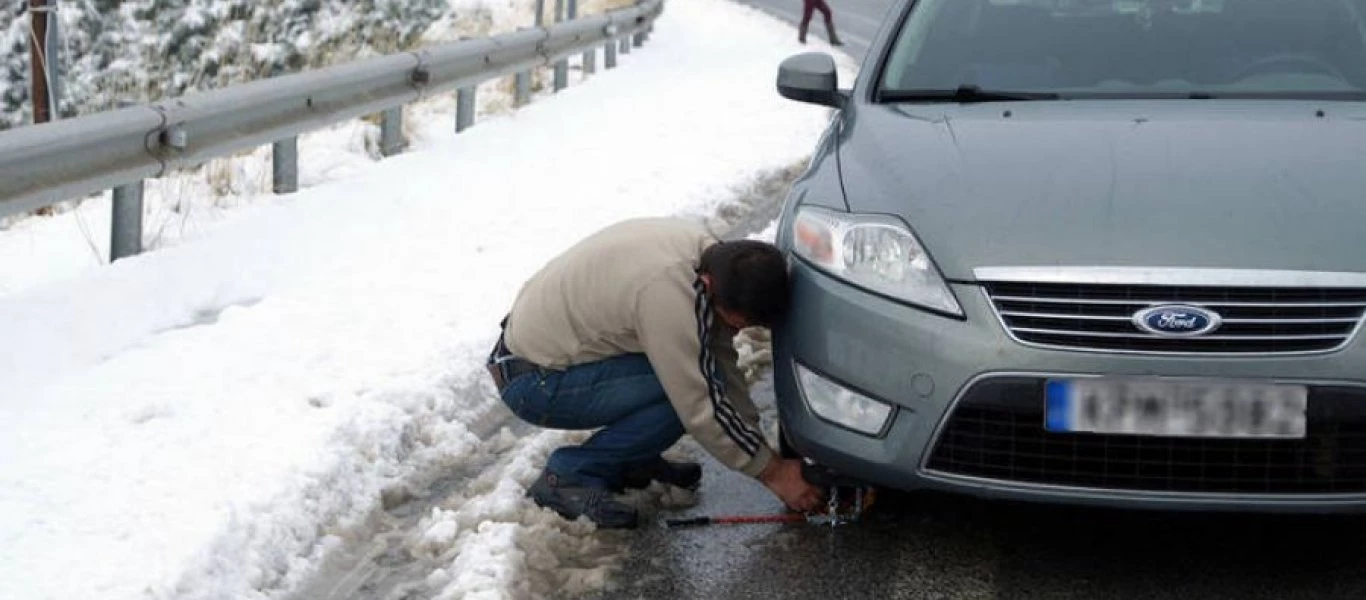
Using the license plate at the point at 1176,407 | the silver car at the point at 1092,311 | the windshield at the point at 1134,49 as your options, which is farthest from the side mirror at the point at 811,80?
the license plate at the point at 1176,407

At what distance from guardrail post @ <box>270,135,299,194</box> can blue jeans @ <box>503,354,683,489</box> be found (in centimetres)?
457

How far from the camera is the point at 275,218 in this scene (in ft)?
27.5

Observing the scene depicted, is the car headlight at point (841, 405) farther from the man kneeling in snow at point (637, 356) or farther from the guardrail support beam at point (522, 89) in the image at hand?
the guardrail support beam at point (522, 89)

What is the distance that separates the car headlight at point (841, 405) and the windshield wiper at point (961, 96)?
1256 mm

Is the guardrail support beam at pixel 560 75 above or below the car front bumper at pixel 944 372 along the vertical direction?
below

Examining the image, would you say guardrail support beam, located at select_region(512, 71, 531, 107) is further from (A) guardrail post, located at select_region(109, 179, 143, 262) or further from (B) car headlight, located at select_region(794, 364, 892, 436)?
(B) car headlight, located at select_region(794, 364, 892, 436)

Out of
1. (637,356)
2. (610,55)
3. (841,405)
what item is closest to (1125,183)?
(841,405)

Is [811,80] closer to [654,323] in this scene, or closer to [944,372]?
[654,323]

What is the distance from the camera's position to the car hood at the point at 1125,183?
4.02 metres

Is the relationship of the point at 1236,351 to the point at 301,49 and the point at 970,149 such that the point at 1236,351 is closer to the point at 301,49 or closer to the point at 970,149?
the point at 970,149

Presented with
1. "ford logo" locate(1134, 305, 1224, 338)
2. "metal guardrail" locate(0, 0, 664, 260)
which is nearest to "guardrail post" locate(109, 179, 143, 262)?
"metal guardrail" locate(0, 0, 664, 260)

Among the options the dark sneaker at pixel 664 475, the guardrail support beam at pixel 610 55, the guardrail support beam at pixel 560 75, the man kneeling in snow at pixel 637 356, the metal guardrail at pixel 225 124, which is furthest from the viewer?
the guardrail support beam at pixel 610 55

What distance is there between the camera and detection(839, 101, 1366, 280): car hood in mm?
4016

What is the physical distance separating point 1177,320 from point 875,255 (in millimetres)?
711
